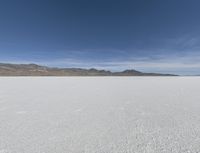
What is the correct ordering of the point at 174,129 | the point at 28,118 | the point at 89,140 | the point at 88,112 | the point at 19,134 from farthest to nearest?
the point at 88,112, the point at 28,118, the point at 174,129, the point at 19,134, the point at 89,140

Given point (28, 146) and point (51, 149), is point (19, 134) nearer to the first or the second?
point (28, 146)

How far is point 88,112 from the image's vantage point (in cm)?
466

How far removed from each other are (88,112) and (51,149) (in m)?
2.21

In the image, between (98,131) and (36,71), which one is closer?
(98,131)

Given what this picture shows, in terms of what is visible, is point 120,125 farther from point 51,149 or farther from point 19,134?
point 19,134

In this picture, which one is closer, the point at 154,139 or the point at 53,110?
the point at 154,139

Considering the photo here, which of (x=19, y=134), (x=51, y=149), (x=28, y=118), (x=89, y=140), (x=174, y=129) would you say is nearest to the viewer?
(x=51, y=149)

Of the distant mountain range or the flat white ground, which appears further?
the distant mountain range

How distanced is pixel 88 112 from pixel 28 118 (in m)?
1.43

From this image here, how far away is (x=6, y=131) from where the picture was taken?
3174mm

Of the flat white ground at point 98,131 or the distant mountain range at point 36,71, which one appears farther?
the distant mountain range at point 36,71

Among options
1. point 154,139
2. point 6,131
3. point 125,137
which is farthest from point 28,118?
point 154,139

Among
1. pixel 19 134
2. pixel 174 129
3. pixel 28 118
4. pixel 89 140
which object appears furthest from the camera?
pixel 28 118

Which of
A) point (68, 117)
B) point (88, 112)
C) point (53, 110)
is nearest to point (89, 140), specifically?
point (68, 117)
